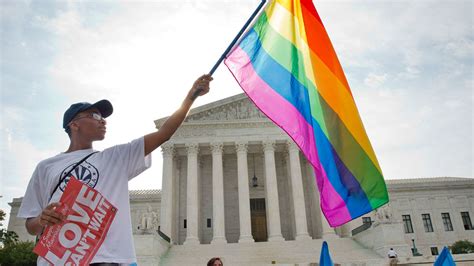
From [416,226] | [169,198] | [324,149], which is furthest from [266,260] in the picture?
[416,226]

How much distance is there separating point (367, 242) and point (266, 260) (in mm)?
8072

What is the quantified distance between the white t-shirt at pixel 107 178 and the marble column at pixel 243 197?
28000 millimetres

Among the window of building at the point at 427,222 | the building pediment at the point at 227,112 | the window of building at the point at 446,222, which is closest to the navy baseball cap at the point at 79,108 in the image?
the building pediment at the point at 227,112

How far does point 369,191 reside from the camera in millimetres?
4469

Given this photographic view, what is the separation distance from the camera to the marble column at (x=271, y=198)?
30281 millimetres

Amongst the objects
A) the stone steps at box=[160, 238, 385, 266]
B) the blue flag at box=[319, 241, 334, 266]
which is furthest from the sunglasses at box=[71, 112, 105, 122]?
the stone steps at box=[160, 238, 385, 266]

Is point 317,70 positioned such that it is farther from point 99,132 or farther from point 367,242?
point 367,242

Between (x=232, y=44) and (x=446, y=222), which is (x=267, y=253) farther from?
(x=446, y=222)

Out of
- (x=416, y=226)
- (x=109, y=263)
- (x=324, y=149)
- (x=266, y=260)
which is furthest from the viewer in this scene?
(x=416, y=226)

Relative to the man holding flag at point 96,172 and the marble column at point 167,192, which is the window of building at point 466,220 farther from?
the man holding flag at point 96,172

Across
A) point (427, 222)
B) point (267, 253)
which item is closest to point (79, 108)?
point (267, 253)

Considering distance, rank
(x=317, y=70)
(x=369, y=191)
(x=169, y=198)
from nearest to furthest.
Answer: (x=369, y=191), (x=317, y=70), (x=169, y=198)

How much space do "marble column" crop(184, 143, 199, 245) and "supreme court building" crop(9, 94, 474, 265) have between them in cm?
9

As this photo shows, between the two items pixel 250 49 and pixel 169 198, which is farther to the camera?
pixel 169 198
